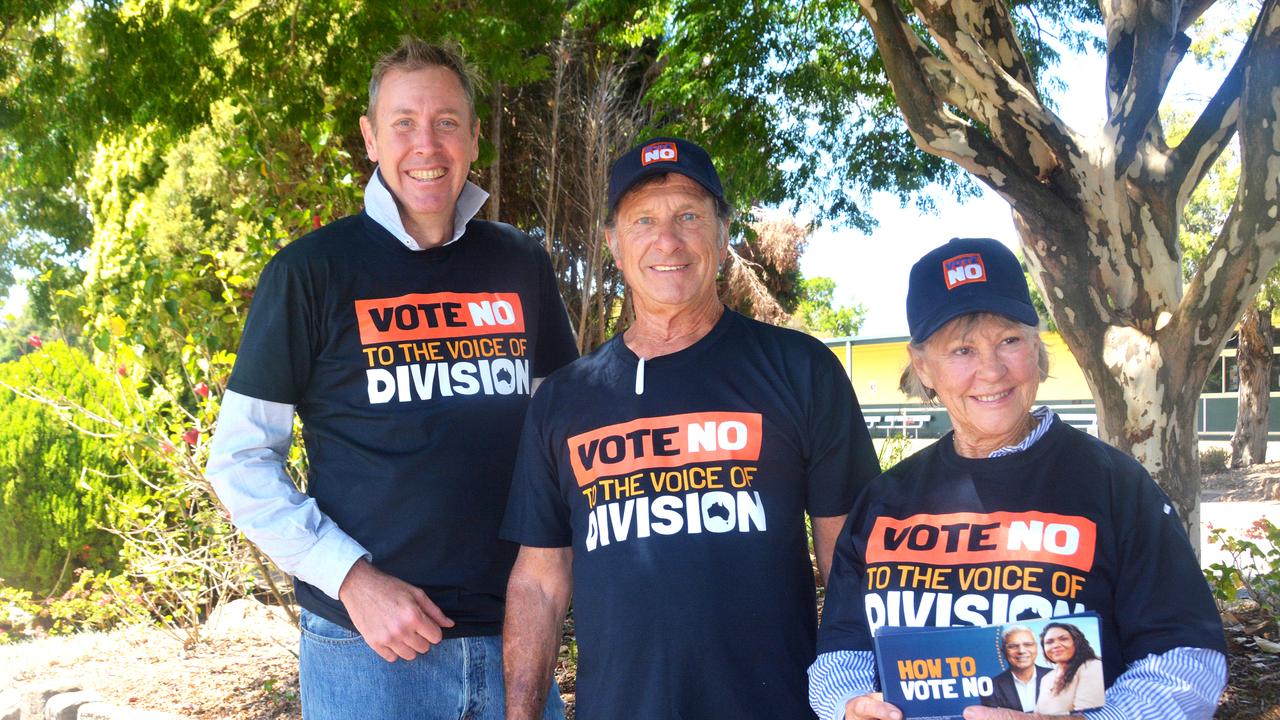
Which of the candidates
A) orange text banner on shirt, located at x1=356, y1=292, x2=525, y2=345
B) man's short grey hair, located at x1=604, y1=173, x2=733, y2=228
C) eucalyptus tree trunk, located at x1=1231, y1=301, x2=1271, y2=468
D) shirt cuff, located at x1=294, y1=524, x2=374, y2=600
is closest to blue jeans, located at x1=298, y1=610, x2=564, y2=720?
shirt cuff, located at x1=294, y1=524, x2=374, y2=600

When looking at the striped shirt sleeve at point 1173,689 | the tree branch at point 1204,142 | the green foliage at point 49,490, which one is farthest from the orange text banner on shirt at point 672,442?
the green foliage at point 49,490

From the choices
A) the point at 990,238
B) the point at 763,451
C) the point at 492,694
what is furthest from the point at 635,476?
the point at 990,238

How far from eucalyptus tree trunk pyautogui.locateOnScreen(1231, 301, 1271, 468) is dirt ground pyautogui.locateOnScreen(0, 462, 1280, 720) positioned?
1611cm

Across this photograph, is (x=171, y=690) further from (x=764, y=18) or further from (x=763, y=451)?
(x=764, y=18)

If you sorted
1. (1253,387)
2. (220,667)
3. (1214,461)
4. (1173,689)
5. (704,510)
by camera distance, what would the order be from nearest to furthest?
1. (1173,689)
2. (704,510)
3. (220,667)
4. (1253,387)
5. (1214,461)

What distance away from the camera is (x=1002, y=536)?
2006mm

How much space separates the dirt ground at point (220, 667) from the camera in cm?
508

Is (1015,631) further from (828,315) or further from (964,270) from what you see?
(828,315)

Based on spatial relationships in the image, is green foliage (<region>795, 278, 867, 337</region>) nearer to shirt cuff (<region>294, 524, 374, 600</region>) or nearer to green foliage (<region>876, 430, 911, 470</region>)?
green foliage (<region>876, 430, 911, 470</region>)

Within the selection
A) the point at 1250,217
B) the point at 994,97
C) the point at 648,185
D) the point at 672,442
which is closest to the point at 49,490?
the point at 994,97

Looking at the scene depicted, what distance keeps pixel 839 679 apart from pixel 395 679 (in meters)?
1.09

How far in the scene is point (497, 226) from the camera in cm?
300

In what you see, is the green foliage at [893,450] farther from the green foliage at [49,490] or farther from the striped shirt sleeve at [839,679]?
the striped shirt sleeve at [839,679]

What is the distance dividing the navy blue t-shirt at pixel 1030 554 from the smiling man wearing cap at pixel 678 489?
163 millimetres
